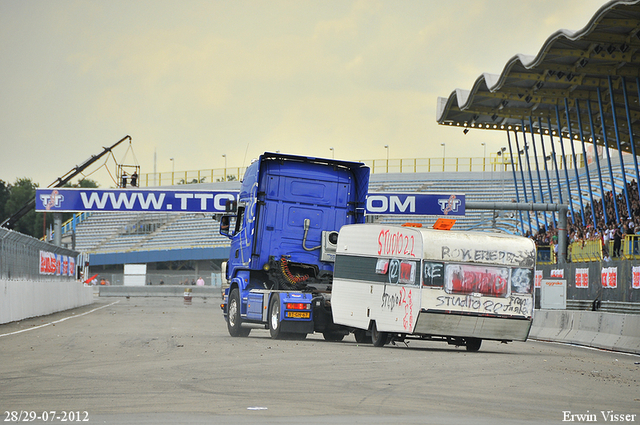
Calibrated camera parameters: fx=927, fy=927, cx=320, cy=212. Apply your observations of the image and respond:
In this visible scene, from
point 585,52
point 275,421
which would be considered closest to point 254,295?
point 275,421

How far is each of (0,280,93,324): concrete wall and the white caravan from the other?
38.7 feet

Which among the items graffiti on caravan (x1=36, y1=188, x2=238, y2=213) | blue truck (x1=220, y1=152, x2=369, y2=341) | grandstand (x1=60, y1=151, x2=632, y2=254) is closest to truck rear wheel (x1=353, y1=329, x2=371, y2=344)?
blue truck (x1=220, y1=152, x2=369, y2=341)

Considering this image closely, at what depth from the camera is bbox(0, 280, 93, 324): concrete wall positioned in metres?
26.3

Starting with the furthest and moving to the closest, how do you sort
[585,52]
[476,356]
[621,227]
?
1. [585,52]
2. [621,227]
3. [476,356]

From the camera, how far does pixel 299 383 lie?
1120 cm

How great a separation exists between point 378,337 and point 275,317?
2.50 metres

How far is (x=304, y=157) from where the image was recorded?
2106cm

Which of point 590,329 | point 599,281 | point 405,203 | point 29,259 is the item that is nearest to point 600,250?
point 599,281

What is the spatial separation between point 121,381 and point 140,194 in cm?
3407

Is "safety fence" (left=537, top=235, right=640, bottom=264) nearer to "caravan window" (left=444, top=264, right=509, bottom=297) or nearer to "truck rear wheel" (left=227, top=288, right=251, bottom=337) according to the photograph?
"caravan window" (left=444, top=264, right=509, bottom=297)

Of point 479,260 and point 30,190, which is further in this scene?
point 30,190

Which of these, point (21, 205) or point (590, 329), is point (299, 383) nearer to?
point (590, 329)

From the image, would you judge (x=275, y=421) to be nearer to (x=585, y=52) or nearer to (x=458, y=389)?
(x=458, y=389)

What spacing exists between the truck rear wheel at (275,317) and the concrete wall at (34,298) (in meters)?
9.06
